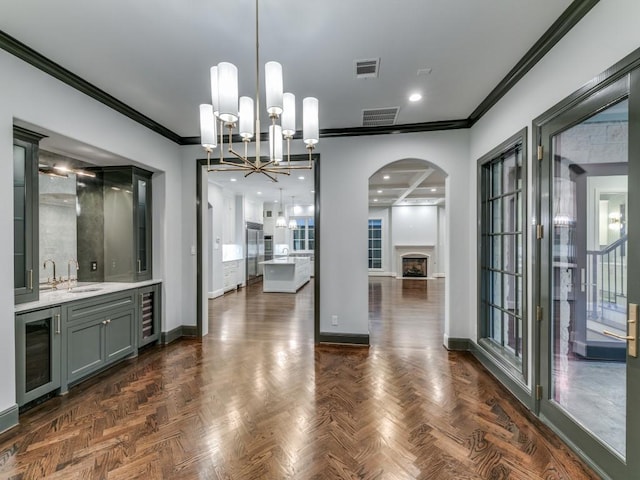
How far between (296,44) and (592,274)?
2864 millimetres

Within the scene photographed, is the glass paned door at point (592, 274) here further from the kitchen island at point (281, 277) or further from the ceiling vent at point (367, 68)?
the kitchen island at point (281, 277)

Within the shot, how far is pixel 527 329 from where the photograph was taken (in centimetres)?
268

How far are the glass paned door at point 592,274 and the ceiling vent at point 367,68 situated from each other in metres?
1.56

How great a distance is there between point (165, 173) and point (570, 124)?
4.66 m

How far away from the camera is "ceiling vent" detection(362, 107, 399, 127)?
362 cm

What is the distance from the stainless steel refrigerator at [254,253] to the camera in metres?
9.93

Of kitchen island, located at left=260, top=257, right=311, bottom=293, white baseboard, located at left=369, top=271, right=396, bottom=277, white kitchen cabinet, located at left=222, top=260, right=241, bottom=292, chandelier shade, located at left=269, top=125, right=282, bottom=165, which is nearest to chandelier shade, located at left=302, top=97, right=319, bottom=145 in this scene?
chandelier shade, located at left=269, top=125, right=282, bottom=165

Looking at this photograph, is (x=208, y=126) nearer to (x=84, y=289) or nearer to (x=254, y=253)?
(x=84, y=289)

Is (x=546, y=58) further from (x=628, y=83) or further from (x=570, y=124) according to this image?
(x=628, y=83)

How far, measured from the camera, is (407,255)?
11.7m

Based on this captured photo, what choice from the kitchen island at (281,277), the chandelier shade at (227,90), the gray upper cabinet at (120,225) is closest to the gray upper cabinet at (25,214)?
the gray upper cabinet at (120,225)

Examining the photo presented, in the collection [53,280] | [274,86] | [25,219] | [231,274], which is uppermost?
[274,86]

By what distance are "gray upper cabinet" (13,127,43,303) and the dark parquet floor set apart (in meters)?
1.15

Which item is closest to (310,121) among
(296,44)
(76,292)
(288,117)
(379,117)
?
(288,117)
